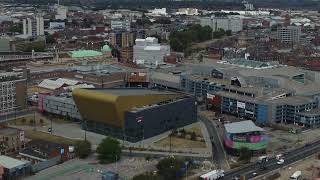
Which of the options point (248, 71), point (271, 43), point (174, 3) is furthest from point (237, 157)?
point (174, 3)

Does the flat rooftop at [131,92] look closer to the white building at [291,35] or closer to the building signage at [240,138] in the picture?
the building signage at [240,138]

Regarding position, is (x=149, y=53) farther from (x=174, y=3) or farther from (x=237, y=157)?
(x=174, y=3)

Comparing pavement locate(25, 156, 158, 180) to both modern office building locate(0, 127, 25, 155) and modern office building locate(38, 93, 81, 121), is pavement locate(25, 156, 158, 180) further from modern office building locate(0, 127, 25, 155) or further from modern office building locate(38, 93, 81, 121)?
modern office building locate(38, 93, 81, 121)

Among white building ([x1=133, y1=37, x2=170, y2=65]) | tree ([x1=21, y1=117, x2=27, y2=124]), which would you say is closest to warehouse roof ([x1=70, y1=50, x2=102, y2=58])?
white building ([x1=133, y1=37, x2=170, y2=65])

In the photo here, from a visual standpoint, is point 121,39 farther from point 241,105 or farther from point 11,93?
point 241,105

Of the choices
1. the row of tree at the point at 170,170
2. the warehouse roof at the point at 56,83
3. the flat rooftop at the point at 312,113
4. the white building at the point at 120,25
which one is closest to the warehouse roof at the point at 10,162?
the row of tree at the point at 170,170

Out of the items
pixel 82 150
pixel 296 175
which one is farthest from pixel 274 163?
pixel 82 150
